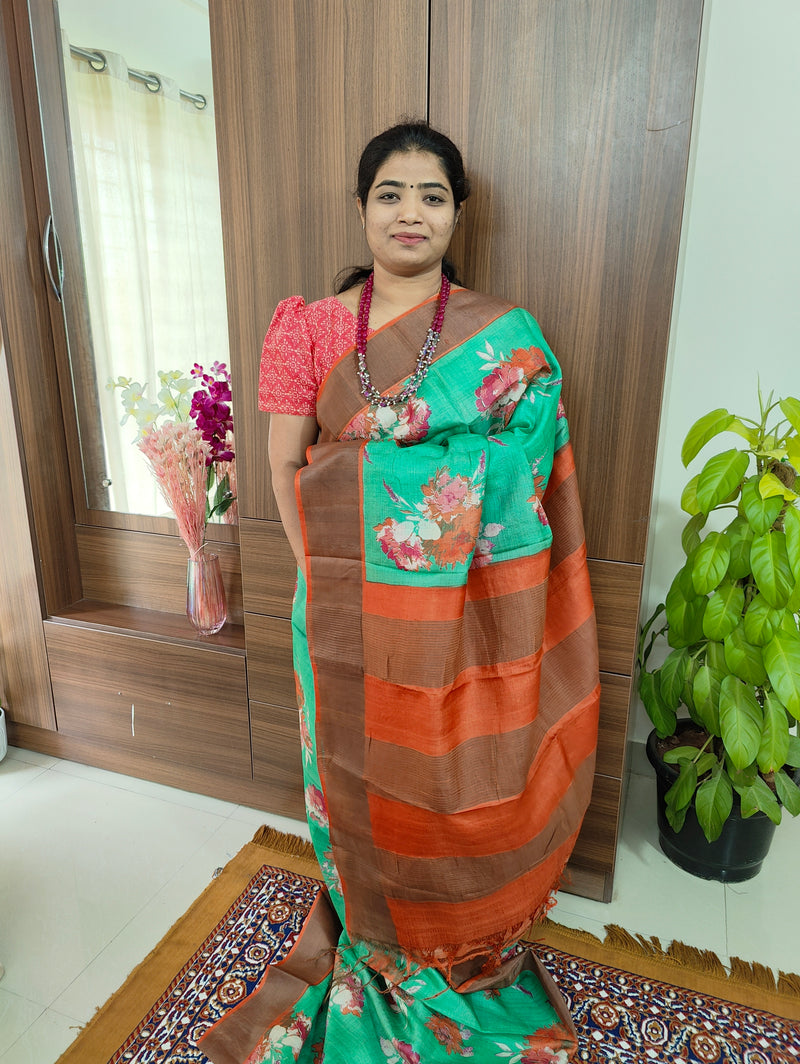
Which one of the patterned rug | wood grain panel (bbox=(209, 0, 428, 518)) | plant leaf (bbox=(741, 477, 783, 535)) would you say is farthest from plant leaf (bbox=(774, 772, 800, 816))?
wood grain panel (bbox=(209, 0, 428, 518))

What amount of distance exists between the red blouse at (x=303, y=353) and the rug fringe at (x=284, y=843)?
1.08 metres

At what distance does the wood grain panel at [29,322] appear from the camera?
5.97ft

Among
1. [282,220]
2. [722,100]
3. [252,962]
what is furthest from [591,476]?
[252,962]

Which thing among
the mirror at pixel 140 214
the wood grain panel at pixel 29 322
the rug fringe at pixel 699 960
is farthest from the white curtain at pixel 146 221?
the rug fringe at pixel 699 960

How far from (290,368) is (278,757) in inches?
40.3

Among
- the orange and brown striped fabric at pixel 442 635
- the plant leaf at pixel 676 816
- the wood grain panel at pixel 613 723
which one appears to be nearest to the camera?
the orange and brown striped fabric at pixel 442 635

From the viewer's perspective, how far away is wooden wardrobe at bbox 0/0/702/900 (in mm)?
1275

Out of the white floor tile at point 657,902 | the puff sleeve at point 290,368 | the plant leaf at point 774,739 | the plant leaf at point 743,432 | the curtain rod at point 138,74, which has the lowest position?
the white floor tile at point 657,902

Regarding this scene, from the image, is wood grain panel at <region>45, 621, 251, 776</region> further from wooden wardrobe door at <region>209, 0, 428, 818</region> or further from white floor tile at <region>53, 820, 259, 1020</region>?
wooden wardrobe door at <region>209, 0, 428, 818</region>

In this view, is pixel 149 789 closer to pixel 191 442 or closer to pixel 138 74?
pixel 191 442

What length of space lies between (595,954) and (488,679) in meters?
0.70

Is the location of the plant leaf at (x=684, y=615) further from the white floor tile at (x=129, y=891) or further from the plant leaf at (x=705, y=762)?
the white floor tile at (x=129, y=891)

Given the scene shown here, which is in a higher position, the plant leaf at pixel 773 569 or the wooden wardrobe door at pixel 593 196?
the wooden wardrobe door at pixel 593 196

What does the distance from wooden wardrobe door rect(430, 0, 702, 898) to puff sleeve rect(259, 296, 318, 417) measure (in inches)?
14.1
